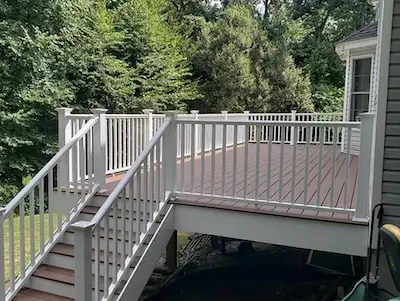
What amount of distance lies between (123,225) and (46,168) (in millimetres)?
1063

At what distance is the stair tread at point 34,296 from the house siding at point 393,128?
3.03 metres

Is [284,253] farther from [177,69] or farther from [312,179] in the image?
[177,69]

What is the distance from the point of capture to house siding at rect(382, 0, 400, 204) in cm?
320

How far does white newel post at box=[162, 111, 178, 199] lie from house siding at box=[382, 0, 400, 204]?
2028mm

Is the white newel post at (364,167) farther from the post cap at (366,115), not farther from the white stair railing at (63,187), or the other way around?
the white stair railing at (63,187)

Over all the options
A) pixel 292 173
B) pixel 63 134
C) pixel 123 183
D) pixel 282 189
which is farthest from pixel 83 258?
pixel 282 189

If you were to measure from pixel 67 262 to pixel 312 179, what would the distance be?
3318 mm

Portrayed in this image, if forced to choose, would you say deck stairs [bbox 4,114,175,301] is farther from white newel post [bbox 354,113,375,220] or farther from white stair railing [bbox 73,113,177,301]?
white newel post [bbox 354,113,375,220]

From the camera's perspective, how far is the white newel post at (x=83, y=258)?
2.96 meters

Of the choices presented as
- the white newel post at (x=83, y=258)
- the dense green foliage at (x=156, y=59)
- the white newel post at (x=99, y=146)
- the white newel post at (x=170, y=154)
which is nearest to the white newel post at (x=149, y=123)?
the white newel post at (x=99, y=146)

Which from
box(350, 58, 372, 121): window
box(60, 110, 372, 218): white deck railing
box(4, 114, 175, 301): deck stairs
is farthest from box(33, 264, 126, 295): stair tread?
box(350, 58, 372, 121): window

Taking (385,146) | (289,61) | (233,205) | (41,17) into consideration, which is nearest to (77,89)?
(41,17)

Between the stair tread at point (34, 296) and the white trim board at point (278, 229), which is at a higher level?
the white trim board at point (278, 229)

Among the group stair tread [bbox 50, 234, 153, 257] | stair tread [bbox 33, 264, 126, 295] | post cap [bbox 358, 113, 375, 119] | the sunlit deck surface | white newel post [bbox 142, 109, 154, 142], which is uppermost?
post cap [bbox 358, 113, 375, 119]
